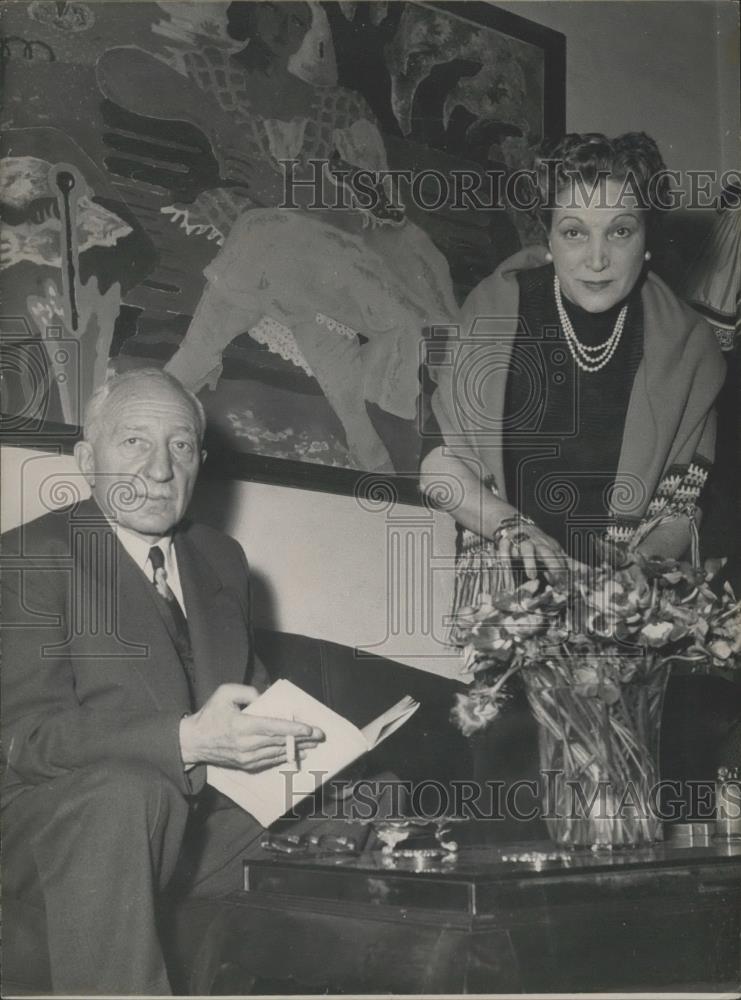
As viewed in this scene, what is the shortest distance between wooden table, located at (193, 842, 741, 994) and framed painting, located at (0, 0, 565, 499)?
0.92 meters

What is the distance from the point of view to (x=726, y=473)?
2963 mm

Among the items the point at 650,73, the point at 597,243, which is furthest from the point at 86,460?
the point at 650,73

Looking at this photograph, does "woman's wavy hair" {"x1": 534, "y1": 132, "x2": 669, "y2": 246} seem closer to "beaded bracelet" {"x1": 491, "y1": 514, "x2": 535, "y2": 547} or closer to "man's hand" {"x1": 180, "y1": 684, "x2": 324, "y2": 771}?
"beaded bracelet" {"x1": 491, "y1": 514, "x2": 535, "y2": 547}

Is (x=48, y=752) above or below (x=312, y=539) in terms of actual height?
below

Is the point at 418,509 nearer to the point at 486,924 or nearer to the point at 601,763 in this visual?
the point at 601,763

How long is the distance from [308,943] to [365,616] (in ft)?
2.42

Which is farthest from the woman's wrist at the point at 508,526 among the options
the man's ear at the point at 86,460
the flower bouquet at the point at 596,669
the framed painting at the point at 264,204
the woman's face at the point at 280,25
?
the woman's face at the point at 280,25

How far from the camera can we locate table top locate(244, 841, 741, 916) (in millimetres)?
2012

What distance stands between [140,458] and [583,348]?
110 cm

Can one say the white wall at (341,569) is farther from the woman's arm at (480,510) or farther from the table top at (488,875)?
the table top at (488,875)

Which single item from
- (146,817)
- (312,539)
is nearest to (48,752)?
(146,817)

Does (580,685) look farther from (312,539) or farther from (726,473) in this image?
(726,473)

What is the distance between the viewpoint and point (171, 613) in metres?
2.47

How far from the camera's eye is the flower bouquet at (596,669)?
2.32 m
